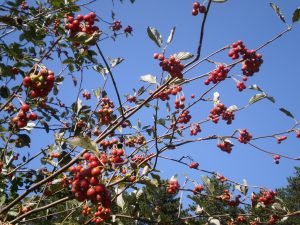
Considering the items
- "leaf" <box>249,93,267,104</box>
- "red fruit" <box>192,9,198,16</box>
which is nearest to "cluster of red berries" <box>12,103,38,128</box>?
"red fruit" <box>192,9,198,16</box>

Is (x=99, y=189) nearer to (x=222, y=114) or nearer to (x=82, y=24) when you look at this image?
(x=82, y=24)

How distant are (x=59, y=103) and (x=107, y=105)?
231 cm

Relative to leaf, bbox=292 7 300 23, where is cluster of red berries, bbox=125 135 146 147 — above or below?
above

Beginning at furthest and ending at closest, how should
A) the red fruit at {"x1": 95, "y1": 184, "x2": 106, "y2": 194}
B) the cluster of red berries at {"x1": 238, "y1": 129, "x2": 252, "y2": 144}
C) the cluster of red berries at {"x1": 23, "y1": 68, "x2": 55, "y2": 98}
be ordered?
the cluster of red berries at {"x1": 238, "y1": 129, "x2": 252, "y2": 144} < the cluster of red berries at {"x1": 23, "y1": 68, "x2": 55, "y2": 98} < the red fruit at {"x1": 95, "y1": 184, "x2": 106, "y2": 194}

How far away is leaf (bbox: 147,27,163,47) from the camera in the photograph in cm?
345

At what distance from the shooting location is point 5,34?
4.75 meters

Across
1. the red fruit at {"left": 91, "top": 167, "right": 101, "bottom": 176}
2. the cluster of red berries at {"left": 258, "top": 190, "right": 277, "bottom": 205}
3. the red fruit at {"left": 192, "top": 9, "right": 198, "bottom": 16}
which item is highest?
the red fruit at {"left": 192, "top": 9, "right": 198, "bottom": 16}

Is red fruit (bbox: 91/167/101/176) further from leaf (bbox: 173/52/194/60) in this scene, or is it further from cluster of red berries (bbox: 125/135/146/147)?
cluster of red berries (bbox: 125/135/146/147)

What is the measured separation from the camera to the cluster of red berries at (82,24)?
3.03 m

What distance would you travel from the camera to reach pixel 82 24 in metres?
3.12

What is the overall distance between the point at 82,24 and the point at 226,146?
10.2 feet

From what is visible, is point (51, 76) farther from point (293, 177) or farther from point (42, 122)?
point (293, 177)

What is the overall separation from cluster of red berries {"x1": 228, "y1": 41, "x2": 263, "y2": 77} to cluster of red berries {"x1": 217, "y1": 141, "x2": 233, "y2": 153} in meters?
1.41

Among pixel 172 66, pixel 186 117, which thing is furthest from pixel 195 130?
pixel 172 66
